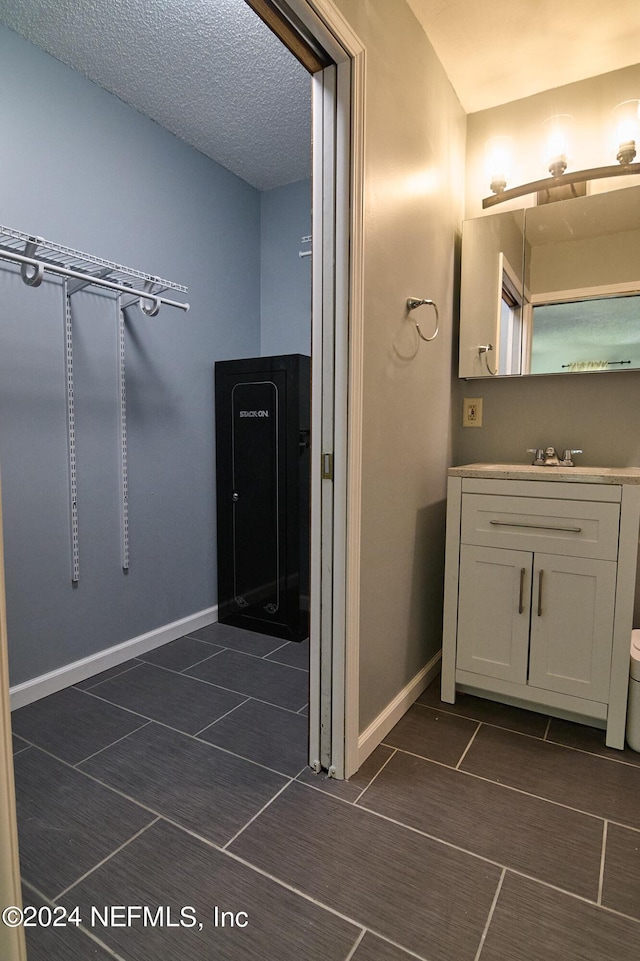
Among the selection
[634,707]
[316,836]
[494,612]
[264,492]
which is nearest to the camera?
[316,836]

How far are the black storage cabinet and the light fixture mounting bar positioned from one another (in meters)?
1.07

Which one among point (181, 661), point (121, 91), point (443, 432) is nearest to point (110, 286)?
point (121, 91)

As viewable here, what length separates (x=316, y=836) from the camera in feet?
4.40

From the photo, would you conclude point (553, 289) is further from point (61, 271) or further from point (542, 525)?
point (61, 271)

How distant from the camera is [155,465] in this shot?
253 centimetres

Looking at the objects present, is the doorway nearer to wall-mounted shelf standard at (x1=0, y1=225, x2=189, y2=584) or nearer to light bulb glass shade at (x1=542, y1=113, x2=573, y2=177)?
wall-mounted shelf standard at (x1=0, y1=225, x2=189, y2=584)

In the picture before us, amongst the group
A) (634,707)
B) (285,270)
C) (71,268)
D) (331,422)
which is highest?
(285,270)

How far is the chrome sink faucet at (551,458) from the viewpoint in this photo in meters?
2.16

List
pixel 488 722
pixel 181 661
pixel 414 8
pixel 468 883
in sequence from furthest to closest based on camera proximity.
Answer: pixel 181 661, pixel 488 722, pixel 414 8, pixel 468 883

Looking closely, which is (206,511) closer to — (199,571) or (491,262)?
(199,571)

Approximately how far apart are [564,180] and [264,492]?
187 centimetres

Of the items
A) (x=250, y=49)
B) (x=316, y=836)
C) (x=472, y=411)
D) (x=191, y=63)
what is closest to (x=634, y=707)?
(x=316, y=836)

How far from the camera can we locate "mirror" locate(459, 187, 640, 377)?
6.57 feet

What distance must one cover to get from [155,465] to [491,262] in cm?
175
